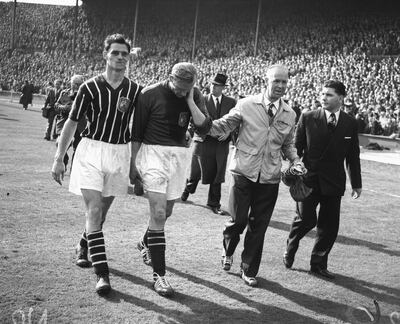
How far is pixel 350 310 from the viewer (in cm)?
423

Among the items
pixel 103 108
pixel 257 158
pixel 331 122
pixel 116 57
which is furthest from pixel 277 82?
pixel 103 108

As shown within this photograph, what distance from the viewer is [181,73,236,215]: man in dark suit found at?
7.61 metres

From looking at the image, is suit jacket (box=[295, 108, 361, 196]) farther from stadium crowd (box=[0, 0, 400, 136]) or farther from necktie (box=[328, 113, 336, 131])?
stadium crowd (box=[0, 0, 400, 136])

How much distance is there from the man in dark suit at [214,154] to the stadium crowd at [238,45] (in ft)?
46.1

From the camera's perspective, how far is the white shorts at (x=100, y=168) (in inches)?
166

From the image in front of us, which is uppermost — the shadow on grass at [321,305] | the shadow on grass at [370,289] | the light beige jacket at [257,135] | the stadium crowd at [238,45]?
the stadium crowd at [238,45]

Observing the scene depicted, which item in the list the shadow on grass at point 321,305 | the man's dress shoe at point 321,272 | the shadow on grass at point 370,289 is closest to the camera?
the shadow on grass at point 321,305

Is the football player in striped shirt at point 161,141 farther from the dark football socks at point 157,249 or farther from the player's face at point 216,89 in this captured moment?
the player's face at point 216,89

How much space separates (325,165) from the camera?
514cm

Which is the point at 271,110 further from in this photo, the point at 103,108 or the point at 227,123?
the point at 103,108

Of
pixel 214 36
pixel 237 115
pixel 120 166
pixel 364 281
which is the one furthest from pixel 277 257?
pixel 214 36

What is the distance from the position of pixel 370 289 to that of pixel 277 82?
204 centimetres

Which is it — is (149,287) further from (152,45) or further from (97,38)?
(97,38)

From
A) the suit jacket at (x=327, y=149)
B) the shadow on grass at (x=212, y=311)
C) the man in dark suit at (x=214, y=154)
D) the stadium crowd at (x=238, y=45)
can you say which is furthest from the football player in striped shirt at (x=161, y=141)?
the stadium crowd at (x=238, y=45)
